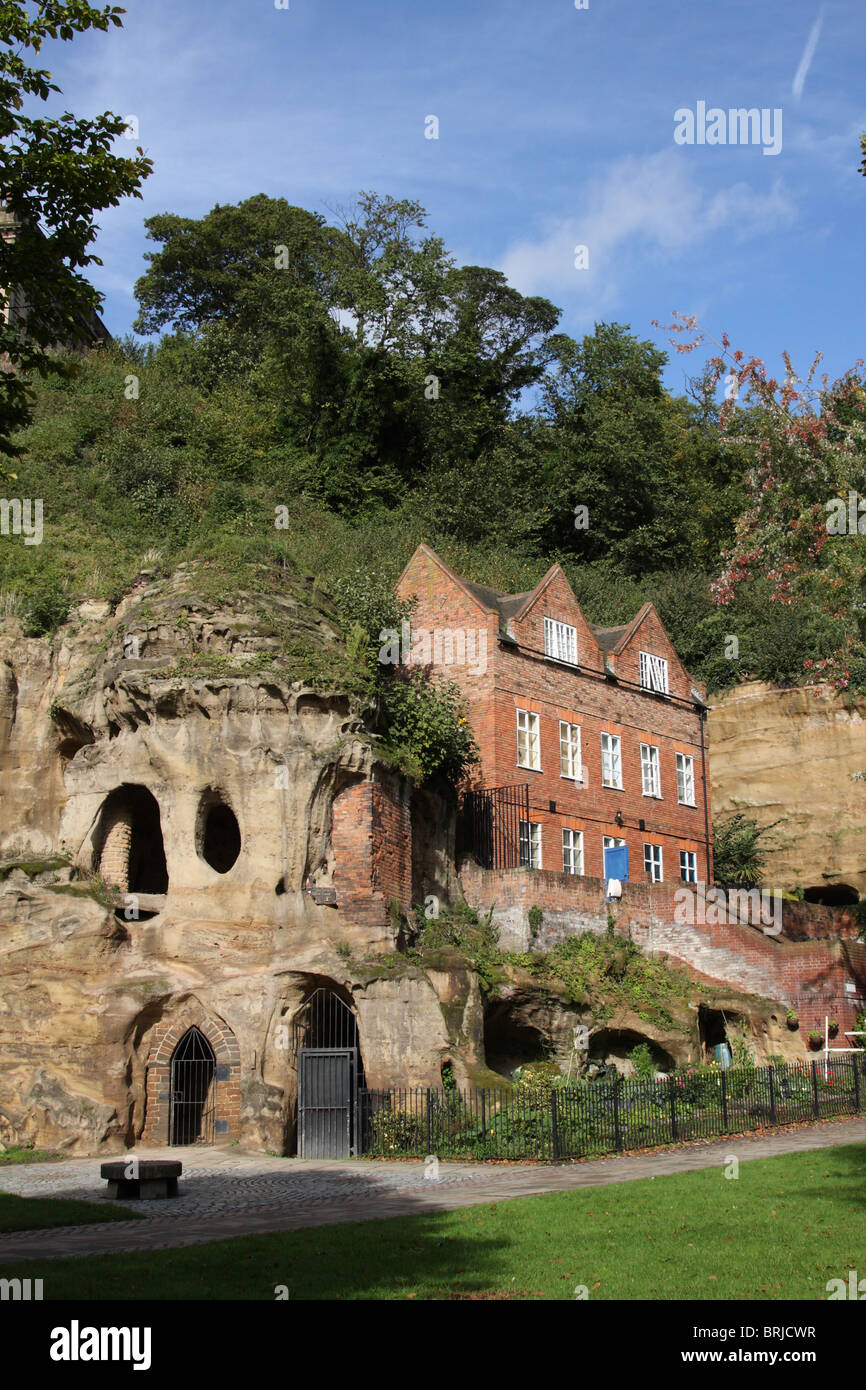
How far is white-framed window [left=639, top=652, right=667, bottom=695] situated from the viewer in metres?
42.1

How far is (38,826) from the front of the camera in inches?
1219

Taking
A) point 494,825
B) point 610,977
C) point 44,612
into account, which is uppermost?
point 44,612

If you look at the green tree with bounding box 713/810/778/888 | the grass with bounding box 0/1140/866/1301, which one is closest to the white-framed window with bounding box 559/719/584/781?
the green tree with bounding box 713/810/778/888

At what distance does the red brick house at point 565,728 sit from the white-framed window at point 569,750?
4 cm

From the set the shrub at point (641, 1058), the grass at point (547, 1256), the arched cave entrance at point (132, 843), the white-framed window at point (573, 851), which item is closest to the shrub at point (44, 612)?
the arched cave entrance at point (132, 843)

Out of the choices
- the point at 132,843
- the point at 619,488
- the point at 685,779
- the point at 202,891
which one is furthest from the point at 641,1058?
the point at 619,488

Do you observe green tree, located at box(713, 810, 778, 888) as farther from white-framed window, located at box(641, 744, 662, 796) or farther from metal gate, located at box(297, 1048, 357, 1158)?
metal gate, located at box(297, 1048, 357, 1158)

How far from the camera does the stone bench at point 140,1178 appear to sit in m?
17.3

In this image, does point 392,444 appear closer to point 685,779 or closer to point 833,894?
point 685,779

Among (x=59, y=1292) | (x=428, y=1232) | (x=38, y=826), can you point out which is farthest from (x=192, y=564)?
(x=59, y=1292)

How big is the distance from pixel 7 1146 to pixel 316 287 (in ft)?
162

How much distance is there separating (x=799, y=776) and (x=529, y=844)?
1364 cm

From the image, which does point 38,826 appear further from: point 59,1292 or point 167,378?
point 167,378

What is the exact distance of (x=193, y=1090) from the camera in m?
25.5
